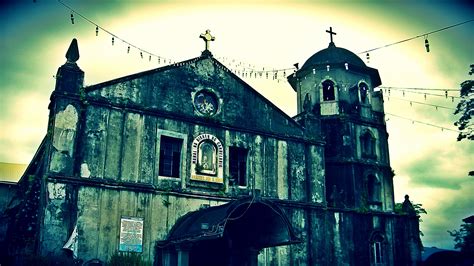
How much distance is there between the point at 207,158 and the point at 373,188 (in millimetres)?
9443

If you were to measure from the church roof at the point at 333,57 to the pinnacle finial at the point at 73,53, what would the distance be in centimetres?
1243

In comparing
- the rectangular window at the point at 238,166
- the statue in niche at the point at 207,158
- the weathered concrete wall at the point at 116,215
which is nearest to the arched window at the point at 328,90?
the rectangular window at the point at 238,166

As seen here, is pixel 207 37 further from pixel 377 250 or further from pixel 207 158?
pixel 377 250

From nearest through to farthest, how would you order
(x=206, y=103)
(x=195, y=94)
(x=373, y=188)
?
(x=195, y=94), (x=206, y=103), (x=373, y=188)

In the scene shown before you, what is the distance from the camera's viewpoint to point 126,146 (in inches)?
753

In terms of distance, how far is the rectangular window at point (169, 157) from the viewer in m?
19.9

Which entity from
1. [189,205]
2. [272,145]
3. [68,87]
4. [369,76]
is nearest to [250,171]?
[272,145]

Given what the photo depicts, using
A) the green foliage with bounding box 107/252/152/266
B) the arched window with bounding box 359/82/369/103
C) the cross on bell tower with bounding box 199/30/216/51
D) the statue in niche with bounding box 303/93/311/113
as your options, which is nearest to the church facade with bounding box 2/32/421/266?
the statue in niche with bounding box 303/93/311/113

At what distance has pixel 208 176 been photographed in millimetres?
20453

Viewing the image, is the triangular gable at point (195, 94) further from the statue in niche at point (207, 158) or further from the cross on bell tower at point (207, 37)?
the statue in niche at point (207, 158)

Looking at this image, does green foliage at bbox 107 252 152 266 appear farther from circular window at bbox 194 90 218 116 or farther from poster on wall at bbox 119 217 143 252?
circular window at bbox 194 90 218 116

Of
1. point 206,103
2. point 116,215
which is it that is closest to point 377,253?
point 206,103

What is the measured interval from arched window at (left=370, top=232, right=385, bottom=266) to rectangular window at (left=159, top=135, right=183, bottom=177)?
10117 mm

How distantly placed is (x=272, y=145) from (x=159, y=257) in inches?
278
